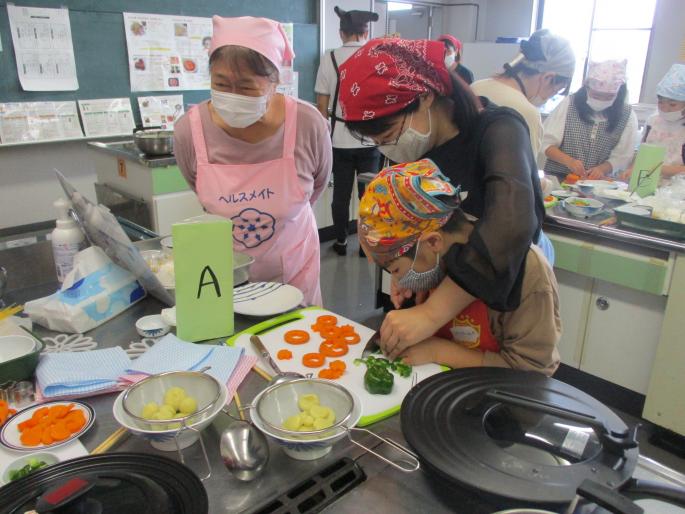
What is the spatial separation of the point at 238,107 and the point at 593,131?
2296 mm

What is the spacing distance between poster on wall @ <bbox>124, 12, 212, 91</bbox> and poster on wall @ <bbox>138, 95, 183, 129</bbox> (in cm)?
6

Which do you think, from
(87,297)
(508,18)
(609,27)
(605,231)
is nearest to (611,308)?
(605,231)

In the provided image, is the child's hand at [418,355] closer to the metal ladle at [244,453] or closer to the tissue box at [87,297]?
the metal ladle at [244,453]

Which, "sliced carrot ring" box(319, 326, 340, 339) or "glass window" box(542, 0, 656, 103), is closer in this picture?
"sliced carrot ring" box(319, 326, 340, 339)

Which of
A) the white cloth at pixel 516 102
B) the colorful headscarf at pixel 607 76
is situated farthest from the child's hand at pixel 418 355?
the colorful headscarf at pixel 607 76

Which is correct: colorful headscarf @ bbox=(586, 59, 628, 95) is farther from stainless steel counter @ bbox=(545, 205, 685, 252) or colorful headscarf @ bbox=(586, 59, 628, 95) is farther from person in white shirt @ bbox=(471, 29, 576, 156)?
stainless steel counter @ bbox=(545, 205, 685, 252)

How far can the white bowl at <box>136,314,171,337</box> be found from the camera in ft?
3.60

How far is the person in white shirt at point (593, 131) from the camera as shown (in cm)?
282

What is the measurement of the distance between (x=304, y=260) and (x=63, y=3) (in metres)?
2.50

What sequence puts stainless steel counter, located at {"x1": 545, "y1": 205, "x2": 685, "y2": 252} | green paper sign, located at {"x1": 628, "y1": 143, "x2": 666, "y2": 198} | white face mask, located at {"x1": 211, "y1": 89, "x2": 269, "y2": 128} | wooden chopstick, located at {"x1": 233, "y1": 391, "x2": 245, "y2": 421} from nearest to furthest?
1. wooden chopstick, located at {"x1": 233, "y1": 391, "x2": 245, "y2": 421}
2. white face mask, located at {"x1": 211, "y1": 89, "x2": 269, "y2": 128}
3. stainless steel counter, located at {"x1": 545, "y1": 205, "x2": 685, "y2": 252}
4. green paper sign, located at {"x1": 628, "y1": 143, "x2": 666, "y2": 198}

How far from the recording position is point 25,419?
805 mm

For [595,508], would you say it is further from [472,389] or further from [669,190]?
[669,190]

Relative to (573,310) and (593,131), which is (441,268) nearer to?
(573,310)

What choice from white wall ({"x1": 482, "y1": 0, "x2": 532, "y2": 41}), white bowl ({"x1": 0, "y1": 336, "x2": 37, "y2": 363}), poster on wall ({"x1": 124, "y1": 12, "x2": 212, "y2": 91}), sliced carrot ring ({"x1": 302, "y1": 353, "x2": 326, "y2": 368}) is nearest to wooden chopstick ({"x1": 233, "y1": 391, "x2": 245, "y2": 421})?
sliced carrot ring ({"x1": 302, "y1": 353, "x2": 326, "y2": 368})
